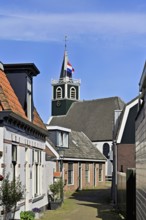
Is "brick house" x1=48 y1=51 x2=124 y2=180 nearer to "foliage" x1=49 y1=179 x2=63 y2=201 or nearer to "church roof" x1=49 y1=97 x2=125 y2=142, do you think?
"church roof" x1=49 y1=97 x2=125 y2=142

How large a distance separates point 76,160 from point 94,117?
27.9 metres

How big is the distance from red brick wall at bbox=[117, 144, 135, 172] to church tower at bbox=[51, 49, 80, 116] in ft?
165

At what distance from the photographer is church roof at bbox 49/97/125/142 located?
61312 mm

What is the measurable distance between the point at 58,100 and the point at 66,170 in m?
42.1

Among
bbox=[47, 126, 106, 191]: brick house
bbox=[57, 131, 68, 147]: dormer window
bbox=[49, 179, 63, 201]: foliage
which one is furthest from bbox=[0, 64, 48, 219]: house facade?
bbox=[57, 131, 68, 147]: dormer window

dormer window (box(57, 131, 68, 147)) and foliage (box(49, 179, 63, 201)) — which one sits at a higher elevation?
dormer window (box(57, 131, 68, 147))

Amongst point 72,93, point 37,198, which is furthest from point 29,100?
point 72,93

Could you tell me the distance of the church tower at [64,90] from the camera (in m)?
74.8

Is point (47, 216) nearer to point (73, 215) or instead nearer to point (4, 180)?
point (73, 215)

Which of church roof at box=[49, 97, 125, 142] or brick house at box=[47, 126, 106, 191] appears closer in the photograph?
brick house at box=[47, 126, 106, 191]

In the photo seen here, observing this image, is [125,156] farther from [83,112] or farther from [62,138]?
[83,112]

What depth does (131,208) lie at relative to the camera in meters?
14.6


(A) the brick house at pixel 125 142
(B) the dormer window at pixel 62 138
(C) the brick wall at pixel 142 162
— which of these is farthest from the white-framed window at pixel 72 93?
(C) the brick wall at pixel 142 162

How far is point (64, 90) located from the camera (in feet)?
254
